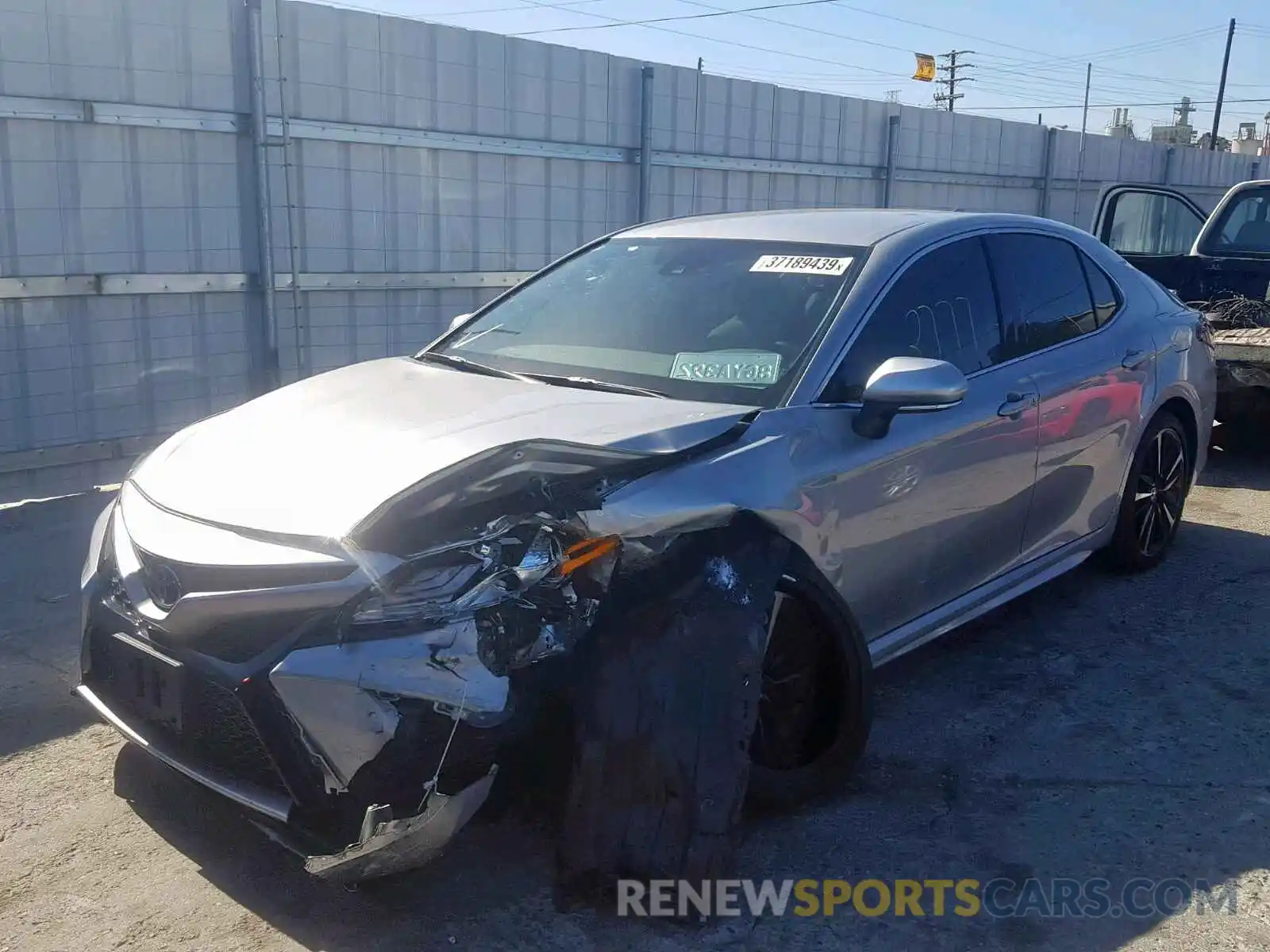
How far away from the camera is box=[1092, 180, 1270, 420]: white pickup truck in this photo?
793 centimetres

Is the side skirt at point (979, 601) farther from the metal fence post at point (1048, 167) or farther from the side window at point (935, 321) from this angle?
the metal fence post at point (1048, 167)

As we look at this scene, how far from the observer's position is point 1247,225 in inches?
350

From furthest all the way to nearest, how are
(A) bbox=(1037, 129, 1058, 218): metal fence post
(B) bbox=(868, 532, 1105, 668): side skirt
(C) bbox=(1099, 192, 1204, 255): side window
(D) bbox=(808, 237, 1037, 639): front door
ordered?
(A) bbox=(1037, 129, 1058, 218): metal fence post
(C) bbox=(1099, 192, 1204, 255): side window
(B) bbox=(868, 532, 1105, 668): side skirt
(D) bbox=(808, 237, 1037, 639): front door

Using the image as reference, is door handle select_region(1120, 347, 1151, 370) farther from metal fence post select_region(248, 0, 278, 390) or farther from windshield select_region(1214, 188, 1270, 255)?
metal fence post select_region(248, 0, 278, 390)

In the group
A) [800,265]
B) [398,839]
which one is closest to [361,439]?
[398,839]

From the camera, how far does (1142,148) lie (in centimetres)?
1731

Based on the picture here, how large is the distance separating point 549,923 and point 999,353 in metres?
2.57

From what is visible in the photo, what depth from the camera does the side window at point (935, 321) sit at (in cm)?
370

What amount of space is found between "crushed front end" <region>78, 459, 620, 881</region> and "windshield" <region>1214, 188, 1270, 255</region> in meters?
7.67

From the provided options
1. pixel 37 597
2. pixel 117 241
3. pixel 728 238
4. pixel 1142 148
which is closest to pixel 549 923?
pixel 728 238

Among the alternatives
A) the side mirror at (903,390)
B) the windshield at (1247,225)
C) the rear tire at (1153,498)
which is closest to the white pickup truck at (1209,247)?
the windshield at (1247,225)

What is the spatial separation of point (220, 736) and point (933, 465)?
229cm

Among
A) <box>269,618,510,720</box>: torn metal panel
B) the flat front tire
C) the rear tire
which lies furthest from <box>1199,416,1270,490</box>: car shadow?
<box>269,618,510,720</box>: torn metal panel

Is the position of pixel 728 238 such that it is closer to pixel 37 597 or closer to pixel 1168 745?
pixel 1168 745
